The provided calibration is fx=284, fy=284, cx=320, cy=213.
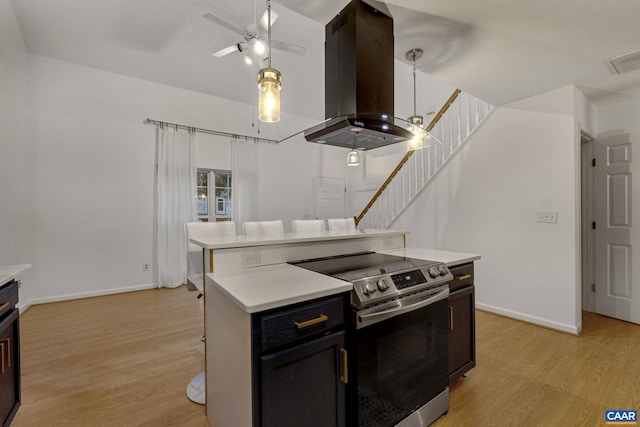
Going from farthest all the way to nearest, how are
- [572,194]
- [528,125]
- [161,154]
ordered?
[161,154] → [528,125] → [572,194]

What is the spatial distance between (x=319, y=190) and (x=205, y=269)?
4.67 metres

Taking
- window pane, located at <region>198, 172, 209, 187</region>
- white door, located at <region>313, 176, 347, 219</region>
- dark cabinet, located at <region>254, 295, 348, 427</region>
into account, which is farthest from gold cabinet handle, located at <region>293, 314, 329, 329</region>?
Result: white door, located at <region>313, 176, 347, 219</region>

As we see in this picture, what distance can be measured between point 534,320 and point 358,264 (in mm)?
2461

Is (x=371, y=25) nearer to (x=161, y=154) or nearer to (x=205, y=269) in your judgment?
(x=205, y=269)

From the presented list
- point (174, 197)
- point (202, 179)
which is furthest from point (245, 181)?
point (174, 197)

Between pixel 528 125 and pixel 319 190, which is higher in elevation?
pixel 528 125

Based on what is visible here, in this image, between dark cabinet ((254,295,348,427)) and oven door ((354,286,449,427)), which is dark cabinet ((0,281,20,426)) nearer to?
dark cabinet ((254,295,348,427))

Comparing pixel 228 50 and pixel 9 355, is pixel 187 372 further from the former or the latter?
pixel 228 50

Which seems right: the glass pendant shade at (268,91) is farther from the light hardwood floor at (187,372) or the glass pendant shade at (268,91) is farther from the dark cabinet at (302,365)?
the light hardwood floor at (187,372)

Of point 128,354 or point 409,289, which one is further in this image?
point 128,354

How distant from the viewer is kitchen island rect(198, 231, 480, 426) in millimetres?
1058

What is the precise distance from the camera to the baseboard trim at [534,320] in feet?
8.88

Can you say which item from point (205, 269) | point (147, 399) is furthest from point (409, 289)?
point (147, 399)

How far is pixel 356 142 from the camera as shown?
2.10 metres
